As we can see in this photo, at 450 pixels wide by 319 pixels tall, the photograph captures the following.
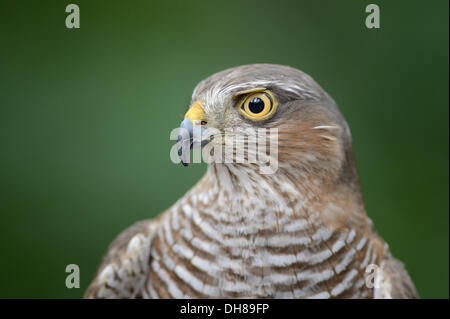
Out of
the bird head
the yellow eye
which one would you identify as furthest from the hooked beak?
the yellow eye

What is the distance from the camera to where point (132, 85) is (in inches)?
103

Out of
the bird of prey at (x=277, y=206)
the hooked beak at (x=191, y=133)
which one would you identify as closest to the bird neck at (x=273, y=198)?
the bird of prey at (x=277, y=206)

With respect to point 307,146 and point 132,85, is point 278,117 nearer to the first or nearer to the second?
point 307,146

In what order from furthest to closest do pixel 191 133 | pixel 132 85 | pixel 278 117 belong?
pixel 132 85 → pixel 278 117 → pixel 191 133

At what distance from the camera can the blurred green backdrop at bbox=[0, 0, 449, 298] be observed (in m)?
2.55

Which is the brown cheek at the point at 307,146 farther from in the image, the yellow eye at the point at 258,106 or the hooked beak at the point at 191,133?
the hooked beak at the point at 191,133

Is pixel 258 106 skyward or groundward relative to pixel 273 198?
skyward

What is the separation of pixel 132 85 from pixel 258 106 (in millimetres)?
1180

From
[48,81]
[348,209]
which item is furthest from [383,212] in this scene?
[48,81]

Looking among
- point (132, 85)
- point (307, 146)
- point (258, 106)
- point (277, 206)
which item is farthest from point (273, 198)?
point (132, 85)

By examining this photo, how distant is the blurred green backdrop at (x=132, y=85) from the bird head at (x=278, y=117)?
2.57 ft

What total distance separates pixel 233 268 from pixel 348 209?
1.49ft
